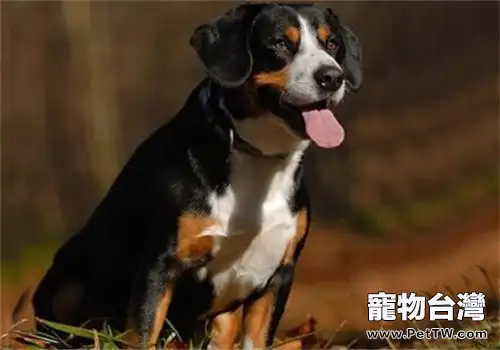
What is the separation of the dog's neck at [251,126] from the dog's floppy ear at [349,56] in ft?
0.82

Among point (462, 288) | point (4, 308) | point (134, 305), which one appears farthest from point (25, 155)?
point (462, 288)

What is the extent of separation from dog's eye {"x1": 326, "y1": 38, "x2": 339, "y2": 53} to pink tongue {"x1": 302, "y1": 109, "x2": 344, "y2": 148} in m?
0.20

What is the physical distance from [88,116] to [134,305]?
51.1 inches

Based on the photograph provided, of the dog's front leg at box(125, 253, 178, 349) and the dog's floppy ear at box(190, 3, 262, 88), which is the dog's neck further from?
the dog's front leg at box(125, 253, 178, 349)

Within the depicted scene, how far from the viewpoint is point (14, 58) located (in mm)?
4289

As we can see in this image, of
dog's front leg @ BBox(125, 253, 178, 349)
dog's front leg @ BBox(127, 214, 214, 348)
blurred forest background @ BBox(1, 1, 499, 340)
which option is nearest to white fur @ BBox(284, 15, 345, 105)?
dog's front leg @ BBox(127, 214, 214, 348)

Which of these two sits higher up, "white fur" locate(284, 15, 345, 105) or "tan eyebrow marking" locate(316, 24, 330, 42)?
"tan eyebrow marking" locate(316, 24, 330, 42)

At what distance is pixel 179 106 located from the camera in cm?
429

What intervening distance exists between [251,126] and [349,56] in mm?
408

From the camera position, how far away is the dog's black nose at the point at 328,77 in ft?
9.89

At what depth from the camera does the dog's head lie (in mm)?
3039

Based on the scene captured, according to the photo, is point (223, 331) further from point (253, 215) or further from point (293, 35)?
point (293, 35)

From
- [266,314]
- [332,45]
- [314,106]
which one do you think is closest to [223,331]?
[266,314]

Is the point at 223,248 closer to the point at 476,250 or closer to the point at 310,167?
the point at 310,167
